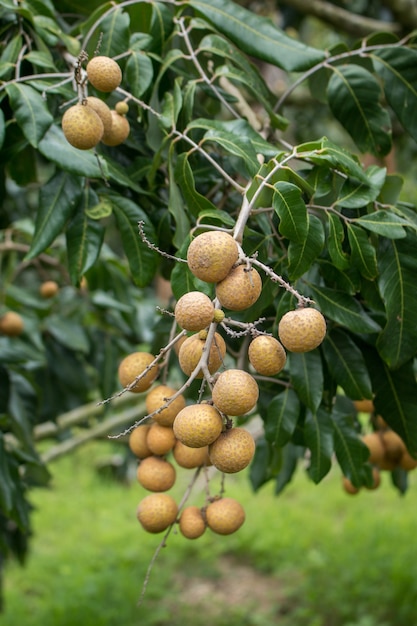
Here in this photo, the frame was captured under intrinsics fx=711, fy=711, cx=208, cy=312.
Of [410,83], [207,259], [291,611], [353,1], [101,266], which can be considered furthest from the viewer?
[353,1]

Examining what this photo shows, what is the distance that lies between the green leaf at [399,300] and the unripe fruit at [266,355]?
0.32 metres

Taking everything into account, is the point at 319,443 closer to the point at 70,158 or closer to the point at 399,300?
the point at 399,300

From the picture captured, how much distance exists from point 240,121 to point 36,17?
0.46 m

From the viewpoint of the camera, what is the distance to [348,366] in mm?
1235

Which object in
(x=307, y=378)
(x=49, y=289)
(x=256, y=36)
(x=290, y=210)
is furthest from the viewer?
(x=49, y=289)

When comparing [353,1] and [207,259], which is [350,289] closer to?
[207,259]

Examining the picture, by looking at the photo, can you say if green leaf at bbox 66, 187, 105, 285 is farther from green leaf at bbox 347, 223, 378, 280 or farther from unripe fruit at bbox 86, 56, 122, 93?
green leaf at bbox 347, 223, 378, 280

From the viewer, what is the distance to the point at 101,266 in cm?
245

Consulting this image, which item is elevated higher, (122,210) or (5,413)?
(122,210)

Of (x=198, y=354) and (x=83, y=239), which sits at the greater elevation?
(x=198, y=354)

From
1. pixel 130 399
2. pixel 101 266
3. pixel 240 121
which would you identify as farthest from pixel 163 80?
pixel 130 399

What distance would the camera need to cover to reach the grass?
→ 3.53 metres

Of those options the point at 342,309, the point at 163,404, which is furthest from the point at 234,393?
the point at 342,309

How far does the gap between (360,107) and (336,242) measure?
45 cm
